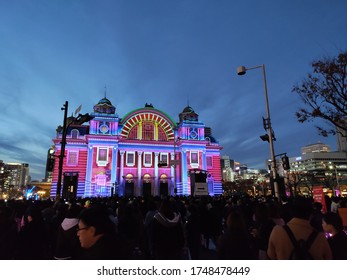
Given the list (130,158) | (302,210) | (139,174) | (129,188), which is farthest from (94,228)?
(130,158)

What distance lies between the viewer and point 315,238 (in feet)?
9.71

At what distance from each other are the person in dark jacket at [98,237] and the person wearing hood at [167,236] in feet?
6.75

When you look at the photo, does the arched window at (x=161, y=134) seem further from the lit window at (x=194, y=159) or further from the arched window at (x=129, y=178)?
the arched window at (x=129, y=178)

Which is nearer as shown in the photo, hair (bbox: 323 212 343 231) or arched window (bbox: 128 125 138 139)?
hair (bbox: 323 212 343 231)

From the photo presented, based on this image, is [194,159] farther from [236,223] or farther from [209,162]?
[236,223]

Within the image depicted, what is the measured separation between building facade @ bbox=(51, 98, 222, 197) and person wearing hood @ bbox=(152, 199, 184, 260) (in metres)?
35.9

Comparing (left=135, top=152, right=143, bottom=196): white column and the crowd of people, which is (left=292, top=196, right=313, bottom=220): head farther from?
(left=135, top=152, right=143, bottom=196): white column

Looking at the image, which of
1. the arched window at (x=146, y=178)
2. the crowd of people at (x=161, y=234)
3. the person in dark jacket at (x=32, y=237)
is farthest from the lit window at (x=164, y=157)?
the person in dark jacket at (x=32, y=237)

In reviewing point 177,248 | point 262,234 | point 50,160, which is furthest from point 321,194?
point 50,160

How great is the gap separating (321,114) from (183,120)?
3734 centimetres

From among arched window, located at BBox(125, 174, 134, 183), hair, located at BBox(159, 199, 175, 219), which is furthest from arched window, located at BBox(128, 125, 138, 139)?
hair, located at BBox(159, 199, 175, 219)

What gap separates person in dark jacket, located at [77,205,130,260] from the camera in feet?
9.29

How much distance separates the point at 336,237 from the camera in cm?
412

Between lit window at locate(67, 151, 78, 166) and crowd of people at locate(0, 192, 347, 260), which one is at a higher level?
lit window at locate(67, 151, 78, 166)
